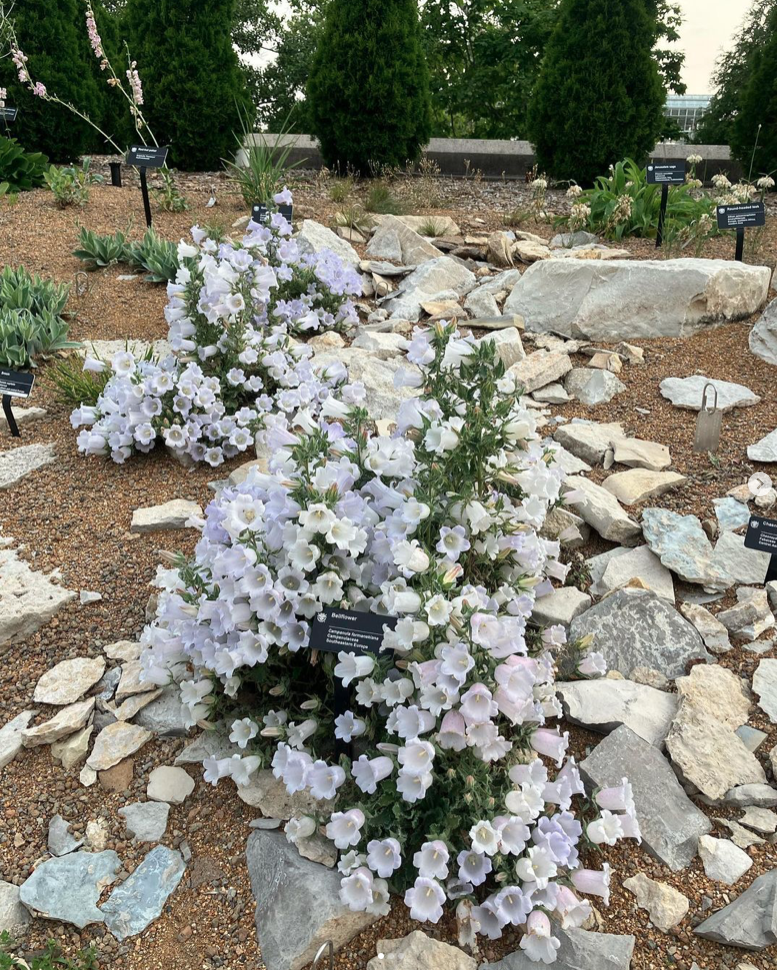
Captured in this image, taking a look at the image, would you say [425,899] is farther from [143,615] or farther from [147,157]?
[147,157]

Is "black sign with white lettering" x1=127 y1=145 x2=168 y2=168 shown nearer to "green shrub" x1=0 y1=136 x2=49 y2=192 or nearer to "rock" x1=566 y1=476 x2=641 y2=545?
"green shrub" x1=0 y1=136 x2=49 y2=192

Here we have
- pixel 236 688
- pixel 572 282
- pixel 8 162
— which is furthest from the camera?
pixel 8 162

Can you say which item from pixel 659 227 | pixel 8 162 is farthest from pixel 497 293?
pixel 8 162

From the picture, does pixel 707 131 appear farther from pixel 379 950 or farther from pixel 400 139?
pixel 379 950

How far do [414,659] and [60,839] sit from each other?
1.19m

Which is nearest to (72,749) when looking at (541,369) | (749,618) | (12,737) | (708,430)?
(12,737)

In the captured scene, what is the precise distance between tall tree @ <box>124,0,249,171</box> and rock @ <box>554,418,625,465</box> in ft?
22.2

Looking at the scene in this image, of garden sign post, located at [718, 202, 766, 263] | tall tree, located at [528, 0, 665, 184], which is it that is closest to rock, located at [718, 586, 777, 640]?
garden sign post, located at [718, 202, 766, 263]

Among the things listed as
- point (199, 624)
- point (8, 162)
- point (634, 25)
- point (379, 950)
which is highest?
point (634, 25)

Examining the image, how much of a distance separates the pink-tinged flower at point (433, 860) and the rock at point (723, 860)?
78 cm

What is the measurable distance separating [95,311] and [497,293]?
9.30 feet

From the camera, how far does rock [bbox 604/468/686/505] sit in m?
3.63

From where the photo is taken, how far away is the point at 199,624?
2541 millimetres

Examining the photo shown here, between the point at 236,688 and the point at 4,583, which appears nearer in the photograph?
the point at 236,688
